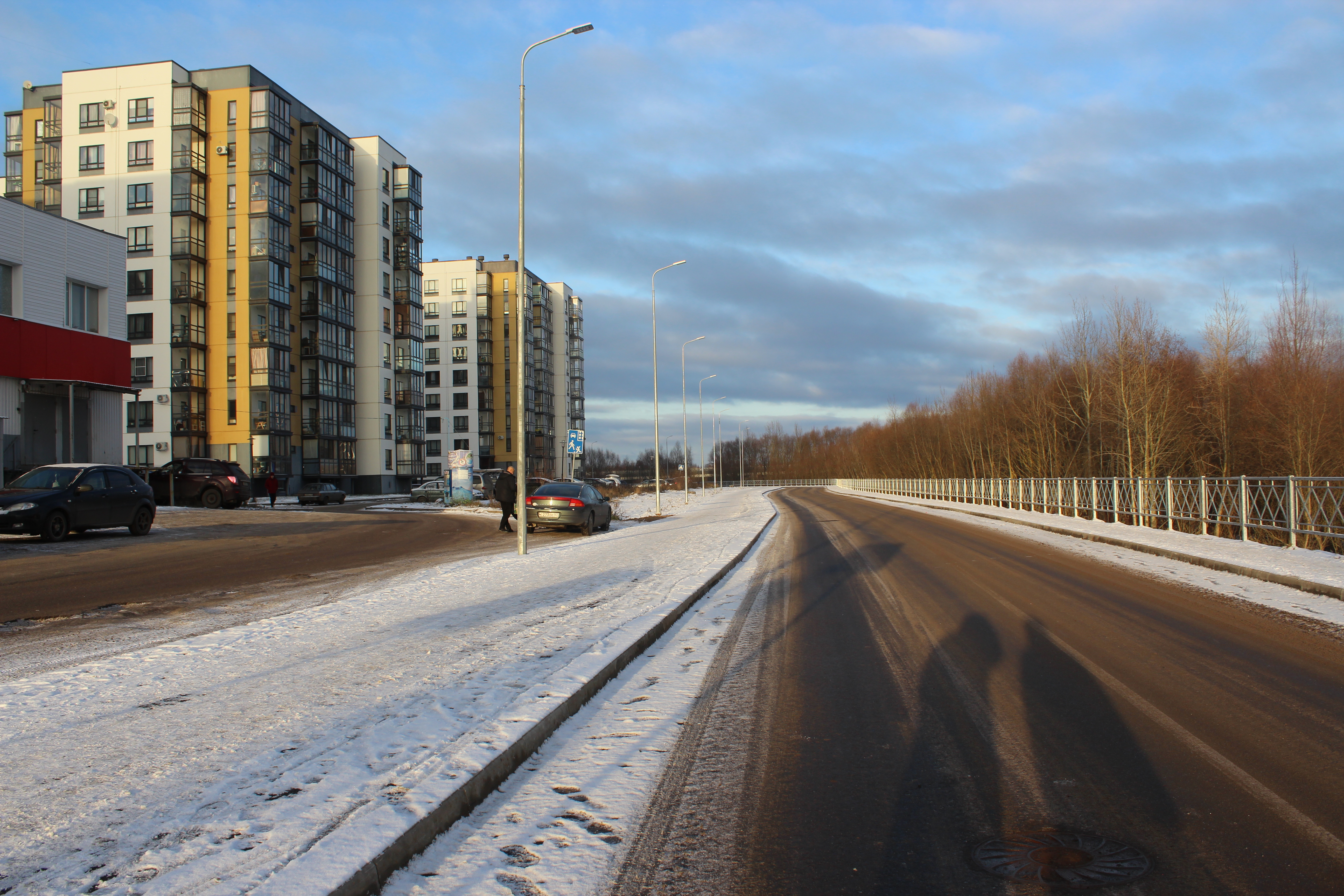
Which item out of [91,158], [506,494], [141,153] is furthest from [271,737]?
[91,158]

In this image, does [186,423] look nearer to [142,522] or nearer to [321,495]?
[321,495]

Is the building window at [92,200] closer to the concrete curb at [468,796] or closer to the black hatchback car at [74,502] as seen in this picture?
the black hatchback car at [74,502]

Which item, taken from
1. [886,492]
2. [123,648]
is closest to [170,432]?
[123,648]

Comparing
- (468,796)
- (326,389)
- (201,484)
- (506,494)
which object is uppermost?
(326,389)

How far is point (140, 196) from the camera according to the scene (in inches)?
2044

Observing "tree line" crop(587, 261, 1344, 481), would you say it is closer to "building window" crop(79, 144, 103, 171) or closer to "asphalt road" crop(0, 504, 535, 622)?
"asphalt road" crop(0, 504, 535, 622)

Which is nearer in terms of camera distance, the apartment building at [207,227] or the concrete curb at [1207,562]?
the concrete curb at [1207,562]

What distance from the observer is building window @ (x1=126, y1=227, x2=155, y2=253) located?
2031 inches

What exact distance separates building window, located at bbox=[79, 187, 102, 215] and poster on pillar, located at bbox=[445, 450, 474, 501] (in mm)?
29783

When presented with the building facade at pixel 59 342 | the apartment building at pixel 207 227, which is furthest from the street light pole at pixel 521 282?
the apartment building at pixel 207 227

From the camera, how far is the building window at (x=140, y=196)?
170 ft

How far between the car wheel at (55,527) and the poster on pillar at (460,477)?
962 inches

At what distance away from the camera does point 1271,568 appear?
42.0 feet

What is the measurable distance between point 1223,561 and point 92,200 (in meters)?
61.3
